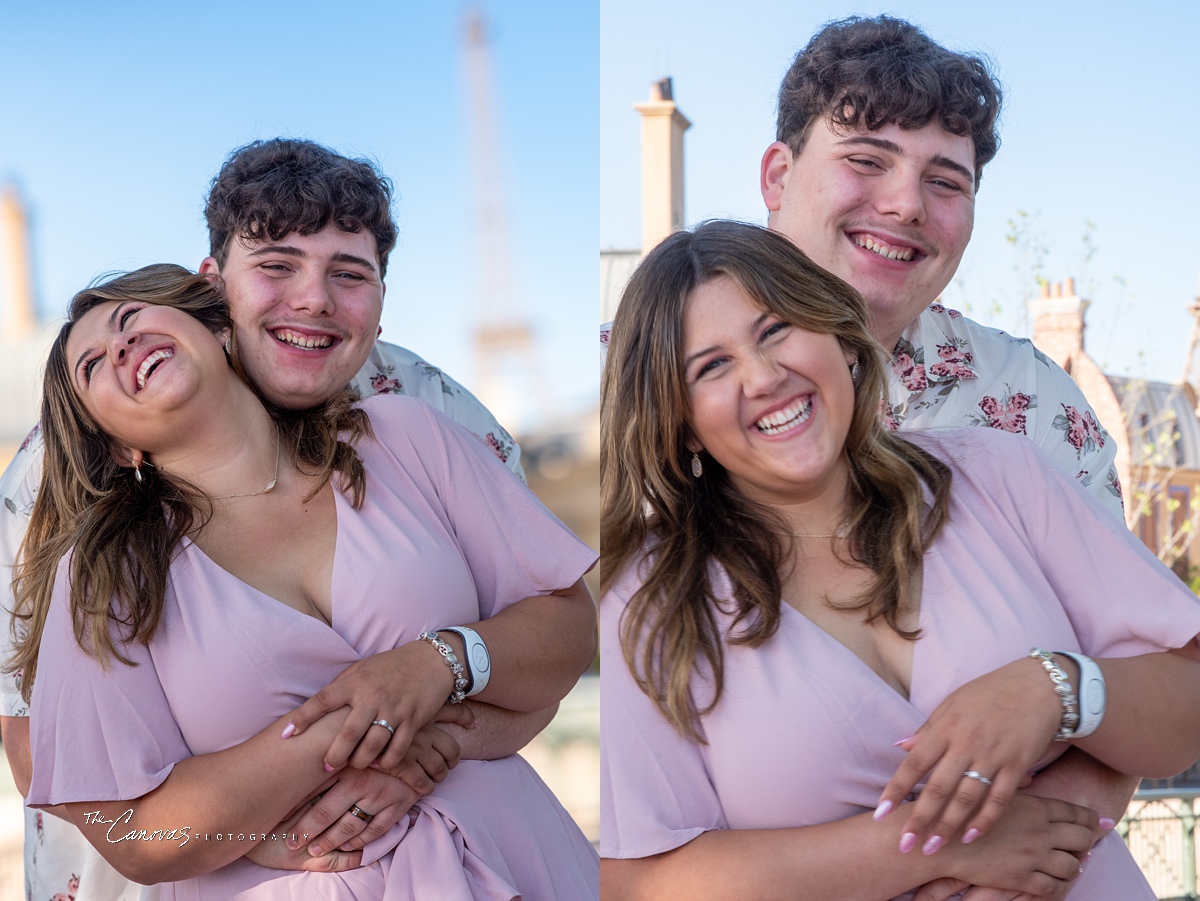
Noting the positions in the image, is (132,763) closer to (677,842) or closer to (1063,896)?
(677,842)

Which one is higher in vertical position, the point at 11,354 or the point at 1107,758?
the point at 11,354

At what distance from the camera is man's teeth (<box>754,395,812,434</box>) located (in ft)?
3.97

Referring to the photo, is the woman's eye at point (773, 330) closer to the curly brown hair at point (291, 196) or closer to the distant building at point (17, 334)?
the curly brown hair at point (291, 196)

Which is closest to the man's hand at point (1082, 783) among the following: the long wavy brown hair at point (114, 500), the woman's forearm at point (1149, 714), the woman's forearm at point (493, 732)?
the woman's forearm at point (1149, 714)

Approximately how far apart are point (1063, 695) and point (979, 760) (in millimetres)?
107

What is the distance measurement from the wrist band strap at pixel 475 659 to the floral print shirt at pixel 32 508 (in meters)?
0.31

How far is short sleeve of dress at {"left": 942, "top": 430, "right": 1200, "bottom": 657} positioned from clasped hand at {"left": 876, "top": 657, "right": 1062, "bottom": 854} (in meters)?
0.13

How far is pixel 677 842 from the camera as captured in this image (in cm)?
112

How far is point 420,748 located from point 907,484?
62cm

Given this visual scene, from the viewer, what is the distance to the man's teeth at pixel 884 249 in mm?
1373

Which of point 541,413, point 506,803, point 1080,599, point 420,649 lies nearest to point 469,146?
point 541,413

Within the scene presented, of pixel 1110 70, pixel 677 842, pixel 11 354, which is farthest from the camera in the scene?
pixel 1110 70

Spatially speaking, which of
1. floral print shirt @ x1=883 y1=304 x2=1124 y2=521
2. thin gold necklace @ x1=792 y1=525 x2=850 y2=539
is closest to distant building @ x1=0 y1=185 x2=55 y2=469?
thin gold necklace @ x1=792 y1=525 x2=850 y2=539

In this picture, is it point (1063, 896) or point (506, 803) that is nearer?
point (1063, 896)
